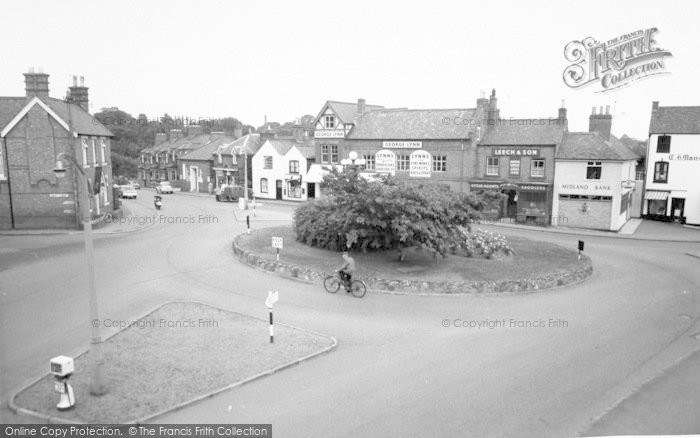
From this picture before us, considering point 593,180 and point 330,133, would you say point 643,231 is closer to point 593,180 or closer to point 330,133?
point 593,180

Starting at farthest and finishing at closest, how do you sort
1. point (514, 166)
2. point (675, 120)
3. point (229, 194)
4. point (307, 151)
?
1. point (307, 151)
2. point (229, 194)
3. point (675, 120)
4. point (514, 166)

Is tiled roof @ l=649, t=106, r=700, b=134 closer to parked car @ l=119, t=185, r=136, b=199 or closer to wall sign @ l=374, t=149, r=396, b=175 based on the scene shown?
wall sign @ l=374, t=149, r=396, b=175

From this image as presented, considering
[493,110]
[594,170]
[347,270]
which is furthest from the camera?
[493,110]

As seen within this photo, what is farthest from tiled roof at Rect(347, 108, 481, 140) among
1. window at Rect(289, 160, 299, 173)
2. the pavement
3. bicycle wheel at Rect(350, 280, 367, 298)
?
bicycle wheel at Rect(350, 280, 367, 298)

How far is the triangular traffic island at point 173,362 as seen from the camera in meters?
10.8

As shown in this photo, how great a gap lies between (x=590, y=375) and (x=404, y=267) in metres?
10.7

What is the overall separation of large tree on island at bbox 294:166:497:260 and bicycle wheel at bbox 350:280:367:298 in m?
2.65

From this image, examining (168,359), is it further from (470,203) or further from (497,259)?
(497,259)

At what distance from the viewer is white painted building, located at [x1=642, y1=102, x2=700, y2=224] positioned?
41.2 metres

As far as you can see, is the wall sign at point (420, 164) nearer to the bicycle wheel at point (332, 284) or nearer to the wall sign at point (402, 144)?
the wall sign at point (402, 144)

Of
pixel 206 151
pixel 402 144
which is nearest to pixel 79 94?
pixel 206 151

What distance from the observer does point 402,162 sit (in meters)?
45.7

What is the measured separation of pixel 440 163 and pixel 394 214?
76.9 feet

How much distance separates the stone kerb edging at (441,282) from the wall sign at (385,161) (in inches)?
961
